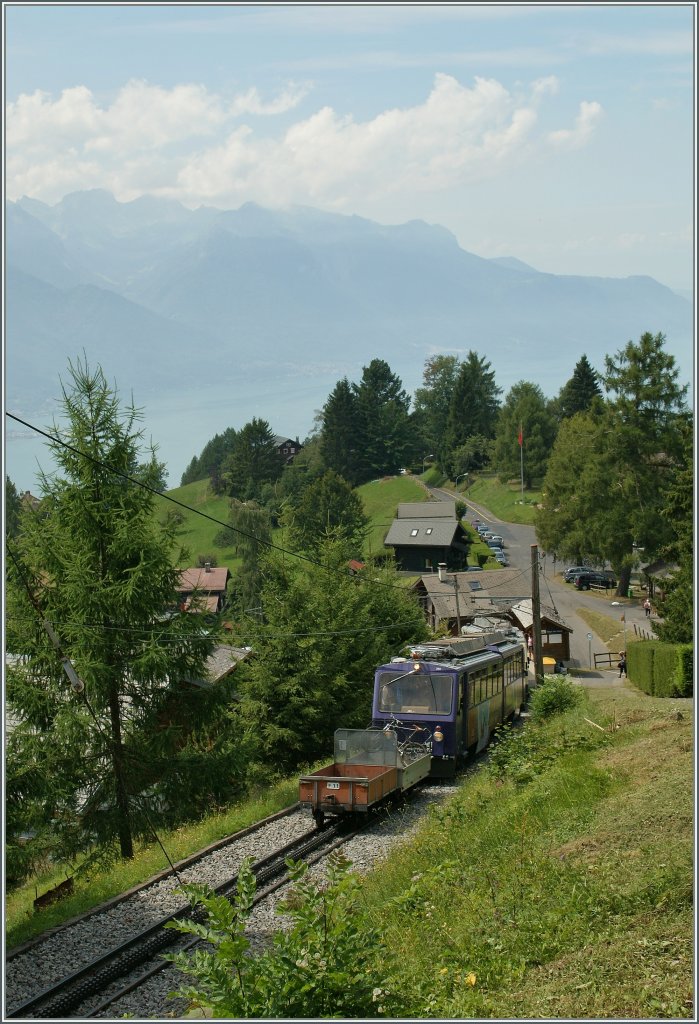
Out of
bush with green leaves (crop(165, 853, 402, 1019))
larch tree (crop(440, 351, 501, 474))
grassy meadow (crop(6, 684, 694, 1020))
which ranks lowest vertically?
grassy meadow (crop(6, 684, 694, 1020))

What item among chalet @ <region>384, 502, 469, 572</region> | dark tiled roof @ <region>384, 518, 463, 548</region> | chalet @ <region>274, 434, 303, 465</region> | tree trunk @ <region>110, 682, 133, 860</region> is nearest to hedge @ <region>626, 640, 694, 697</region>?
tree trunk @ <region>110, 682, 133, 860</region>

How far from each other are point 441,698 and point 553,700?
4866 mm

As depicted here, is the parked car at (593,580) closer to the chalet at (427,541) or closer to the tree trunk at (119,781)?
the chalet at (427,541)

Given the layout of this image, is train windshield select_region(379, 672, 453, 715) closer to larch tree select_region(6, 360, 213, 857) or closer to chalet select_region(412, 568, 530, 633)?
larch tree select_region(6, 360, 213, 857)

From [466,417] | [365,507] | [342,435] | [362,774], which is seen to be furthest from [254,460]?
[362,774]

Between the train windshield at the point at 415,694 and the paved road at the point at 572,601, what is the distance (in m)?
20.9

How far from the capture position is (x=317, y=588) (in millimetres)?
28938

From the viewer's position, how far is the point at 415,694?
20.6 m

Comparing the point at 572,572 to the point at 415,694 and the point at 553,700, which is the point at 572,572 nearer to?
the point at 553,700

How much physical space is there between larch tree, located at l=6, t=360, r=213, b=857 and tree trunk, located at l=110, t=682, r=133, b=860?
0.07ft

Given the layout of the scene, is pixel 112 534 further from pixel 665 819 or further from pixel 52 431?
pixel 665 819

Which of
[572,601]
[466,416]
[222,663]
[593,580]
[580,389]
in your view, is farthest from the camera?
[466,416]

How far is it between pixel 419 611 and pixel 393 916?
25528 mm

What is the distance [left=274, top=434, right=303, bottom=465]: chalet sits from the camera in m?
113
